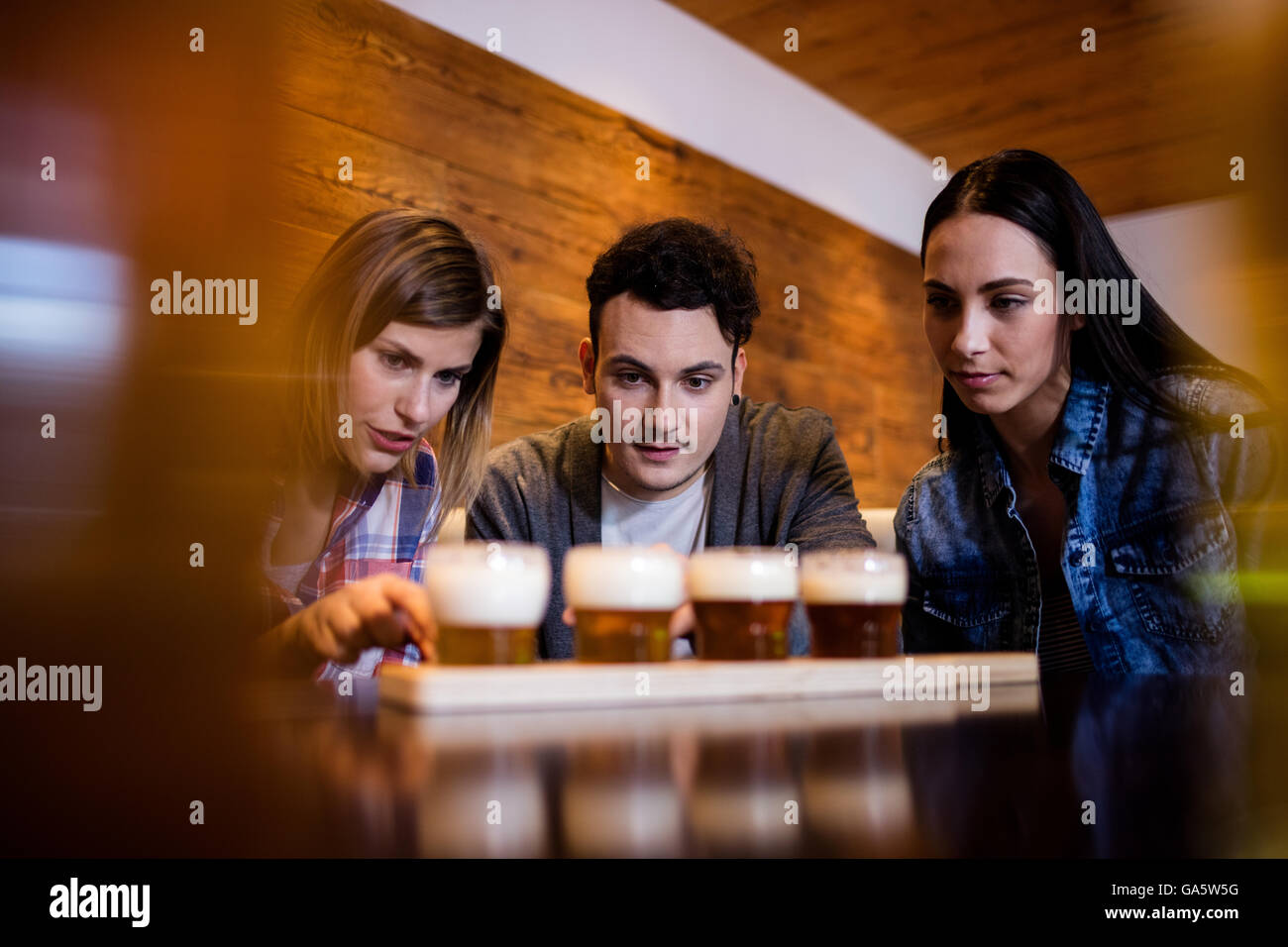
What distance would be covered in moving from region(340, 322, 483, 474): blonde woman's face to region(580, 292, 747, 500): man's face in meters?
0.26

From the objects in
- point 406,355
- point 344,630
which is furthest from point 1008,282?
point 344,630

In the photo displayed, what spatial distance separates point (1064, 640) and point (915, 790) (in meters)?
1.22

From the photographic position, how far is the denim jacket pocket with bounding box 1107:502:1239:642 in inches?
55.6

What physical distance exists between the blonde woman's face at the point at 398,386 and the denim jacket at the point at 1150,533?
0.90m

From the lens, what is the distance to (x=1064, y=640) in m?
1.50

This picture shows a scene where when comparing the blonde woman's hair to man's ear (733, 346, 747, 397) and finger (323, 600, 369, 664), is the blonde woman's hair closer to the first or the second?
man's ear (733, 346, 747, 397)

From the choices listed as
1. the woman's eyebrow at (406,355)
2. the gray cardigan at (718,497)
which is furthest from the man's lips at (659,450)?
the woman's eyebrow at (406,355)

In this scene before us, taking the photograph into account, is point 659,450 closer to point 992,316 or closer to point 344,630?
point 992,316

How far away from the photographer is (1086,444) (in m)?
1.45

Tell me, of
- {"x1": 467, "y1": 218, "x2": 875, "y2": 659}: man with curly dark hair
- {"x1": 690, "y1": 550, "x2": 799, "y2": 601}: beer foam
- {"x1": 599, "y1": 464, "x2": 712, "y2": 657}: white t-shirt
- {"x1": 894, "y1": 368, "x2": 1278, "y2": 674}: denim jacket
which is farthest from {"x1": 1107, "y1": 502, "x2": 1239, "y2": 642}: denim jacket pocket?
{"x1": 690, "y1": 550, "x2": 799, "y2": 601}: beer foam

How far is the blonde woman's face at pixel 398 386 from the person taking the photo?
1.53 meters
